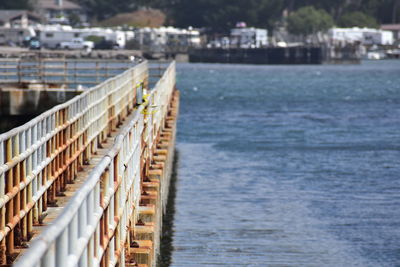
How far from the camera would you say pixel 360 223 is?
22.1 m

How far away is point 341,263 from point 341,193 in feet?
30.5

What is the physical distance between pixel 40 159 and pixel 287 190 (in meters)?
14.9

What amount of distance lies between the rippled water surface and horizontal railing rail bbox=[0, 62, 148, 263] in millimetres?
2473

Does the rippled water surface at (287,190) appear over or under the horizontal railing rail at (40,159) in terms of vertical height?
under

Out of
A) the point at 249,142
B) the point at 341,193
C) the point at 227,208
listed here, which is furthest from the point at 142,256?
the point at 249,142

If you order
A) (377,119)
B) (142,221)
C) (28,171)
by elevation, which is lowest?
(377,119)

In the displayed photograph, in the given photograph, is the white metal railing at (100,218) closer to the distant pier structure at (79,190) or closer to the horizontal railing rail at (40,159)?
the distant pier structure at (79,190)

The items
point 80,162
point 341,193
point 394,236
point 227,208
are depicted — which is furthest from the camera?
point 341,193

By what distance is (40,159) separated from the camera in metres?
13.1

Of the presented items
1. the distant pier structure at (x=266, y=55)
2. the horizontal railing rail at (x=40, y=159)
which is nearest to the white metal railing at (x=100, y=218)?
the horizontal railing rail at (x=40, y=159)

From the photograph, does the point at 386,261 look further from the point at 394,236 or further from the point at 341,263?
the point at 394,236

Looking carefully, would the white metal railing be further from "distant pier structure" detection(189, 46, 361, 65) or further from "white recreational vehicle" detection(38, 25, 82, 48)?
"distant pier structure" detection(189, 46, 361, 65)

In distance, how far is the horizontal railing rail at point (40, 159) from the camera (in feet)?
35.7

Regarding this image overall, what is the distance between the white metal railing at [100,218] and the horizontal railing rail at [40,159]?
1.04 meters
